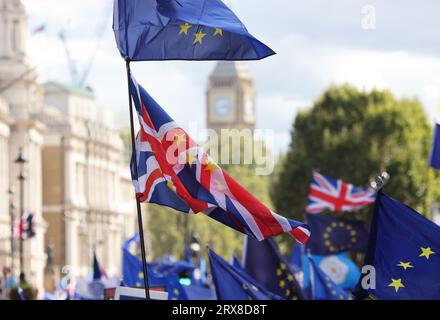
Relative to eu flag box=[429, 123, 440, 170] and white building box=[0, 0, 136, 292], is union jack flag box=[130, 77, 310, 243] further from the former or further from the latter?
white building box=[0, 0, 136, 292]

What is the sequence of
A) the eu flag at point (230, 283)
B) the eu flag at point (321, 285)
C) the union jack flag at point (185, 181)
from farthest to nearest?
the eu flag at point (321, 285)
the eu flag at point (230, 283)
the union jack flag at point (185, 181)

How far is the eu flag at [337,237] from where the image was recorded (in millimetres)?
33188

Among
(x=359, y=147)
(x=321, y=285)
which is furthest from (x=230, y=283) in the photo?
(x=359, y=147)

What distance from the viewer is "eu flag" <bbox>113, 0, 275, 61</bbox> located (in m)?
14.1

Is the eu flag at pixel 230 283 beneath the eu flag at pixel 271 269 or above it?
above

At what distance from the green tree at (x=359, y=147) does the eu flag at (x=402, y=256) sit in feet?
193

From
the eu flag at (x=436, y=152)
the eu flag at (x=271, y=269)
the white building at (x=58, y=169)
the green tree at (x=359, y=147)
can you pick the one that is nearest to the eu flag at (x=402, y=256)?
the eu flag at (x=436, y=152)

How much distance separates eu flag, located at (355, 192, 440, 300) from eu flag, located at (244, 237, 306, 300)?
23.0 feet

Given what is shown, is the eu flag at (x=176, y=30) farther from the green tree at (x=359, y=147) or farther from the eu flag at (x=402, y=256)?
the green tree at (x=359, y=147)

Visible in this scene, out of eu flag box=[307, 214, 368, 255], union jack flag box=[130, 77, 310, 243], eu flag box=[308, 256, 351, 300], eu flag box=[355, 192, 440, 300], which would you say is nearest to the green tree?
eu flag box=[307, 214, 368, 255]

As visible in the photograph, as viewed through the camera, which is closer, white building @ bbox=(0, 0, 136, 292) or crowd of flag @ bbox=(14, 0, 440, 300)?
crowd of flag @ bbox=(14, 0, 440, 300)

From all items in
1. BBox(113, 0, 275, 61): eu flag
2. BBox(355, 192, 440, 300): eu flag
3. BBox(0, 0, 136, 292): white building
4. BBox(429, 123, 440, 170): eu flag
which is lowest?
BBox(0, 0, 136, 292): white building

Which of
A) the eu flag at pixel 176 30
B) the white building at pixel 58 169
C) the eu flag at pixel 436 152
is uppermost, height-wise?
→ the eu flag at pixel 176 30

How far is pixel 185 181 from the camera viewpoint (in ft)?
48.1
